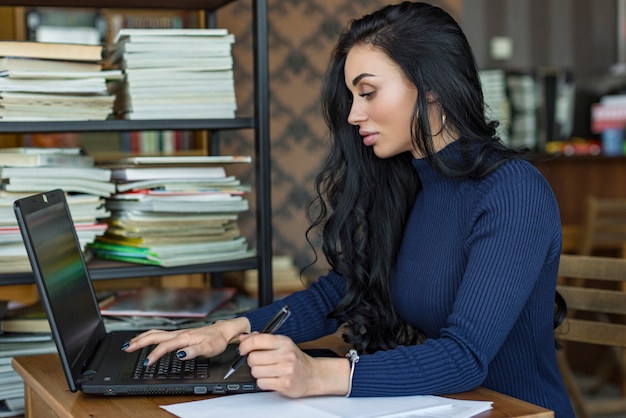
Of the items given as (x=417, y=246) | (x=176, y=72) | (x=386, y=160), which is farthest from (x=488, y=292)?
(x=176, y=72)

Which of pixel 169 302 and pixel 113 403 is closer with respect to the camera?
pixel 113 403

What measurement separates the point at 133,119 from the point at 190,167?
0.18 meters

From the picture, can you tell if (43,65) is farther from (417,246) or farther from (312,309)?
(417,246)

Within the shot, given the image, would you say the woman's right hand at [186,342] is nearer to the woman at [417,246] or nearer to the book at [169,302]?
the woman at [417,246]

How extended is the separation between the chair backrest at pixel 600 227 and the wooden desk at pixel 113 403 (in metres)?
2.81

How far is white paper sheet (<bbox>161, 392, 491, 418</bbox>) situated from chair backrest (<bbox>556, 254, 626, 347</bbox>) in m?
0.69

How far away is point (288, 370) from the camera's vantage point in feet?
4.48

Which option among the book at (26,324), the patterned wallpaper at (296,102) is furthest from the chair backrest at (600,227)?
the book at (26,324)

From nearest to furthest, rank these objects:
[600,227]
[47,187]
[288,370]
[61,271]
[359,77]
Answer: [288,370], [61,271], [359,77], [47,187], [600,227]

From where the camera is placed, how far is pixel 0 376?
2062mm

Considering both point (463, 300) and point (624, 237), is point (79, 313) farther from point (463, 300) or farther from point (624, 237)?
point (624, 237)

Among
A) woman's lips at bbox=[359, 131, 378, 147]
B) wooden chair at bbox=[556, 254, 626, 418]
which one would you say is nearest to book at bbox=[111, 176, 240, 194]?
woman's lips at bbox=[359, 131, 378, 147]

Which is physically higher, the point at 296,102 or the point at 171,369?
the point at 296,102

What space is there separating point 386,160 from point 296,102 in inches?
129
